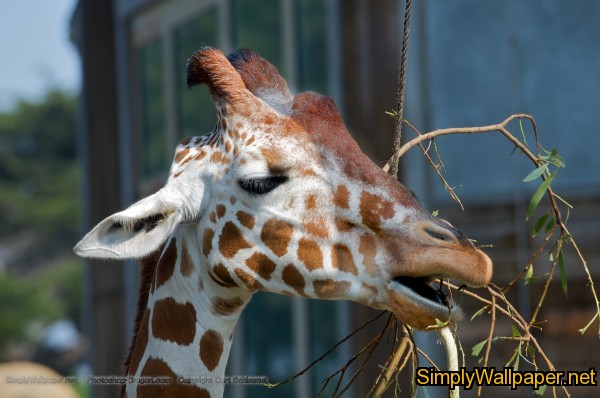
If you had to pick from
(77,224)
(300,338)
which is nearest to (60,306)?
(77,224)

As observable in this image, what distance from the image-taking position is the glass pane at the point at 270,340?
846cm

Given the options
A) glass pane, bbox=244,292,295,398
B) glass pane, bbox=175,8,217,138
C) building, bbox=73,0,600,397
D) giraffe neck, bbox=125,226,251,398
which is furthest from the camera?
glass pane, bbox=175,8,217,138

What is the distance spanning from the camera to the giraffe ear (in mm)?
2820

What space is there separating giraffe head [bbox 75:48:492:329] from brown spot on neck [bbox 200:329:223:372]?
6.2 inches

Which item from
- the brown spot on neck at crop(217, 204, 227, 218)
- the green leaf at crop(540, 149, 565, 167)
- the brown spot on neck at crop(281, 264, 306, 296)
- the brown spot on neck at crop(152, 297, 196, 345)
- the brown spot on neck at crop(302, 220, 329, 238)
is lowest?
the brown spot on neck at crop(152, 297, 196, 345)

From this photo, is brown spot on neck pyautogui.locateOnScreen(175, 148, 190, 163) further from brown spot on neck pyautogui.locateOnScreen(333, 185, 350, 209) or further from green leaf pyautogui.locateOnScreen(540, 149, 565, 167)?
green leaf pyautogui.locateOnScreen(540, 149, 565, 167)

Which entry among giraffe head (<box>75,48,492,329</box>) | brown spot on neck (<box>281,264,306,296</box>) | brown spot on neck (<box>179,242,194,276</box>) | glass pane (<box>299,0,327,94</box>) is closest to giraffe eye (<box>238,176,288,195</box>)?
giraffe head (<box>75,48,492,329</box>)

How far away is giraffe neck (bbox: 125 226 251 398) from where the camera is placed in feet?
9.94

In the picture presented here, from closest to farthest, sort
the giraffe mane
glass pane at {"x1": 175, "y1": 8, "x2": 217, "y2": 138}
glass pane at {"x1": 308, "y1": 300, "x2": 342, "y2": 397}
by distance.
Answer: the giraffe mane → glass pane at {"x1": 308, "y1": 300, "x2": 342, "y2": 397} → glass pane at {"x1": 175, "y1": 8, "x2": 217, "y2": 138}

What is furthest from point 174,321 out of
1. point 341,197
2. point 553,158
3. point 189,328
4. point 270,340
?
point 270,340

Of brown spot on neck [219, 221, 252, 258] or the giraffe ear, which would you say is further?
brown spot on neck [219, 221, 252, 258]

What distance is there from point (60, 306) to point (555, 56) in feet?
89.7

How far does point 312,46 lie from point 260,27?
0.65 m

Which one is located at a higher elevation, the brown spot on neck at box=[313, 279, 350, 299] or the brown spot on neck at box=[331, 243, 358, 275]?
the brown spot on neck at box=[331, 243, 358, 275]
